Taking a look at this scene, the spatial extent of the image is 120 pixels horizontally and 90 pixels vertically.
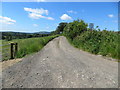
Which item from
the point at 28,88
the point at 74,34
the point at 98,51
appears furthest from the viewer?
the point at 74,34

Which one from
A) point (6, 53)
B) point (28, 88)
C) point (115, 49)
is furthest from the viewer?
point (6, 53)

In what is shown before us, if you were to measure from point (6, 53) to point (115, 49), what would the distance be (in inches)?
280

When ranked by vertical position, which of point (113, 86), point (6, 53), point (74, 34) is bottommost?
point (113, 86)

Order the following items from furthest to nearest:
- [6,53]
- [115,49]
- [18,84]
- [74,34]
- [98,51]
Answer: [74,34], [98,51], [6,53], [115,49], [18,84]

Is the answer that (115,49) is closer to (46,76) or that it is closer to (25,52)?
(46,76)

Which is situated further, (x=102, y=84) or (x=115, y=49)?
(x=115, y=49)

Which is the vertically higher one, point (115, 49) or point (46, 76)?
point (115, 49)

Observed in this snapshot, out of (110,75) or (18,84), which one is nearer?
(18,84)

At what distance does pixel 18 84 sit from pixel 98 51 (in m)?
6.45

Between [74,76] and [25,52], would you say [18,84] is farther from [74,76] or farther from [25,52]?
[25,52]

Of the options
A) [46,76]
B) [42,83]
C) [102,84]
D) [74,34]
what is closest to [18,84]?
[42,83]

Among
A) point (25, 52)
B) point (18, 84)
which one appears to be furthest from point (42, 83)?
point (25, 52)

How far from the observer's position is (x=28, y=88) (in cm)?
306

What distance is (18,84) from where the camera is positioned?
10.8 feet
